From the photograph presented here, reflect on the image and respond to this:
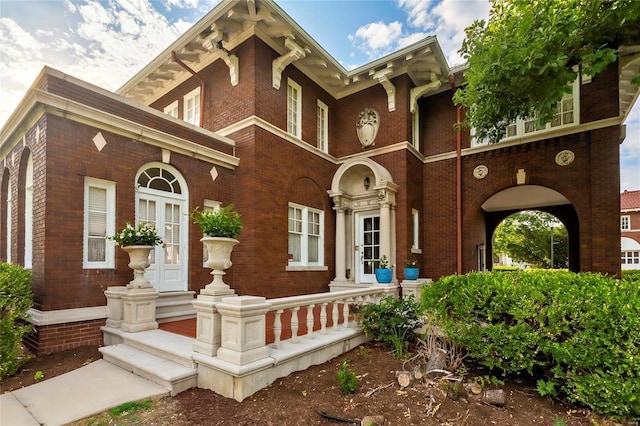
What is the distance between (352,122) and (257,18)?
13.4 feet

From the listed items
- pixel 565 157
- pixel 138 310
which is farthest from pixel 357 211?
pixel 138 310

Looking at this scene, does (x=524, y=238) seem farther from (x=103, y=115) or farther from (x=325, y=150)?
(x=103, y=115)

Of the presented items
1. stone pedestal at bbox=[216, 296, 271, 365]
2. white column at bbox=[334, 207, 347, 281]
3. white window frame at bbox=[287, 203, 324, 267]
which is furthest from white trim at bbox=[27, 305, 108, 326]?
white column at bbox=[334, 207, 347, 281]

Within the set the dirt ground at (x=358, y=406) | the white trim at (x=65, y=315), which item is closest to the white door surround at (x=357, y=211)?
the dirt ground at (x=358, y=406)

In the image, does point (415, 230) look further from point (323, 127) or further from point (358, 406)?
point (358, 406)

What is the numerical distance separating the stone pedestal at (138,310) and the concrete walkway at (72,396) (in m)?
0.85

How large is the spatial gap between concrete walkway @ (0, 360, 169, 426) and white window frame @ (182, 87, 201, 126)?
6.91m

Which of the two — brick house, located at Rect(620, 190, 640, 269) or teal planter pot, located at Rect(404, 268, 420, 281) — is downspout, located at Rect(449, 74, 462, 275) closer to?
teal planter pot, located at Rect(404, 268, 420, 281)

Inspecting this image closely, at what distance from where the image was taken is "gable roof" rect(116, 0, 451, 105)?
7062 millimetres

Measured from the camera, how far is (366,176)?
9445 mm

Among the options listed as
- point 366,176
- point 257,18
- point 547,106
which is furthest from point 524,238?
point 257,18

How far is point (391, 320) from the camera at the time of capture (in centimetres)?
505

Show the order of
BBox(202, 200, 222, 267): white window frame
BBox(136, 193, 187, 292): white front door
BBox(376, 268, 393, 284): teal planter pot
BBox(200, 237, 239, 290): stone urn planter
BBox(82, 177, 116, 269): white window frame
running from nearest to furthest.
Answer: BBox(200, 237, 239, 290): stone urn planter, BBox(82, 177, 116, 269): white window frame, BBox(136, 193, 187, 292): white front door, BBox(202, 200, 222, 267): white window frame, BBox(376, 268, 393, 284): teal planter pot

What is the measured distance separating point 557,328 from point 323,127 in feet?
26.3
